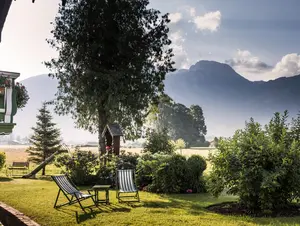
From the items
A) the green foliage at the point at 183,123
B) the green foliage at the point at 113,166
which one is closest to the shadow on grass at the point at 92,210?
the green foliage at the point at 113,166

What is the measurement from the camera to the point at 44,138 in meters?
26.0

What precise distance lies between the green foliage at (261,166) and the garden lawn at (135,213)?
2.72 feet

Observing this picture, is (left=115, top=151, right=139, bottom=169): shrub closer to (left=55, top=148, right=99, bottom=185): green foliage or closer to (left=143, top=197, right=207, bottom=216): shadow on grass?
(left=55, top=148, right=99, bottom=185): green foliage

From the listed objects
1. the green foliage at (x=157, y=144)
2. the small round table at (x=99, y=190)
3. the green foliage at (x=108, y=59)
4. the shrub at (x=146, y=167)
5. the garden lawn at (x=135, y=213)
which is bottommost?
the garden lawn at (x=135, y=213)

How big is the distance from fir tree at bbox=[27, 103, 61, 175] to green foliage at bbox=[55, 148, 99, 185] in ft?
29.3

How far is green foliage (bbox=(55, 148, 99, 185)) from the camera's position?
1627 centimetres

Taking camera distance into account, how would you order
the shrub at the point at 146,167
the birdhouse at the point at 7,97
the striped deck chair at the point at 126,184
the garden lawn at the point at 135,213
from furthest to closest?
1. the shrub at the point at 146,167
2. the striped deck chair at the point at 126,184
3. the garden lawn at the point at 135,213
4. the birdhouse at the point at 7,97

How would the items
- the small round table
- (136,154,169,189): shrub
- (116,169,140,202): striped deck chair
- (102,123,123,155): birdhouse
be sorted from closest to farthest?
the small round table
(116,169,140,202): striped deck chair
(136,154,169,189): shrub
(102,123,123,155): birdhouse

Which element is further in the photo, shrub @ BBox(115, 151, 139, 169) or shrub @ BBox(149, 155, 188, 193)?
shrub @ BBox(115, 151, 139, 169)

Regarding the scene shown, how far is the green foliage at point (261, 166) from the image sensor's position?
9.30 metres

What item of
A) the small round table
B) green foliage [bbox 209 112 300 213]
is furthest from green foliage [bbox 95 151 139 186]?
green foliage [bbox 209 112 300 213]

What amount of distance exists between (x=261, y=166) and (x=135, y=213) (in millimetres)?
3185

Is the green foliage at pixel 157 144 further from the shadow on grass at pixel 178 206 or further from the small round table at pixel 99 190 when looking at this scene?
the small round table at pixel 99 190

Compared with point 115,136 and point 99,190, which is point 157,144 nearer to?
point 115,136
